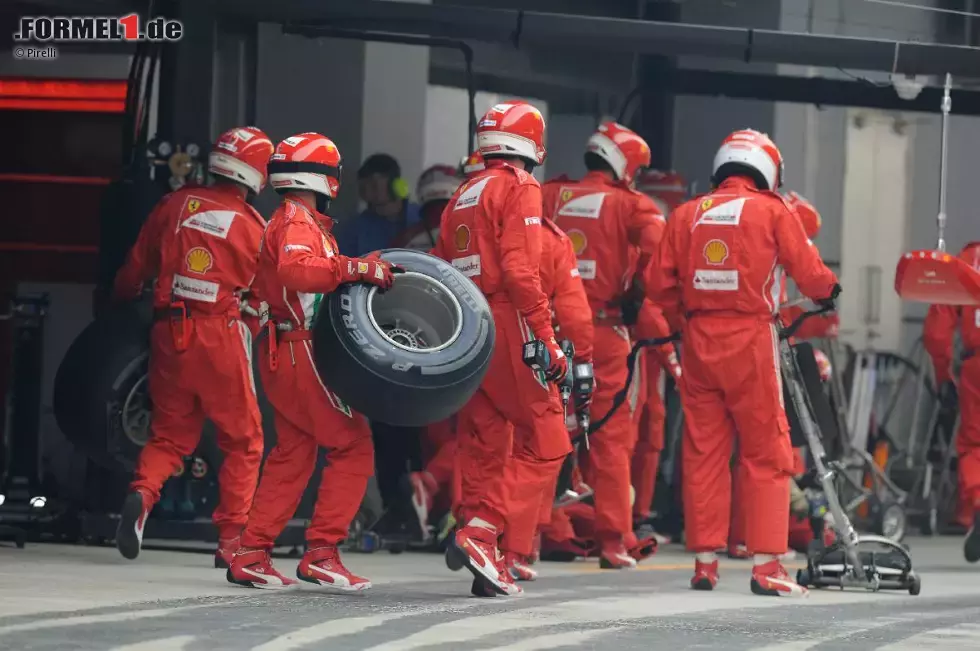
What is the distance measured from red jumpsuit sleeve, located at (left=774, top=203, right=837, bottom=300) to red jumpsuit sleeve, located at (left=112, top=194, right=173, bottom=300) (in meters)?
3.00

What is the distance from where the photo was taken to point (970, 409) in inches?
506

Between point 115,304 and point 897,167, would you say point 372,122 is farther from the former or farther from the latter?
point 897,167

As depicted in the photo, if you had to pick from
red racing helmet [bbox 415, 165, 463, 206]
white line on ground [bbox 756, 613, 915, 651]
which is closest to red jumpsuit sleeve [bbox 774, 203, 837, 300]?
white line on ground [bbox 756, 613, 915, 651]

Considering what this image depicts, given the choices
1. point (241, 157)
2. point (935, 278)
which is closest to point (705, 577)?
point (935, 278)

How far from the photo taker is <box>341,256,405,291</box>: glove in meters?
8.40

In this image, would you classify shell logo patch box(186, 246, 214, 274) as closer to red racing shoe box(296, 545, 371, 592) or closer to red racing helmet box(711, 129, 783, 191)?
red racing shoe box(296, 545, 371, 592)

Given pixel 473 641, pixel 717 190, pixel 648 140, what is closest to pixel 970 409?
pixel 648 140

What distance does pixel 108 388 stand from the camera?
406 inches

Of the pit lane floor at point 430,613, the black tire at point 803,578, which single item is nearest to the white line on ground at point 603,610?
the pit lane floor at point 430,613

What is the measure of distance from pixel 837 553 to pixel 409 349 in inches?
103

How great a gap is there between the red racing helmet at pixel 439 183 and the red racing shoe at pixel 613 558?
2389 mm

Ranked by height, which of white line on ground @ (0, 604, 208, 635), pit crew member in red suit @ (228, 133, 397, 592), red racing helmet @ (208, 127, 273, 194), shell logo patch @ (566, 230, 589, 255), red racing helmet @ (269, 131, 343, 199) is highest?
red racing helmet @ (208, 127, 273, 194)

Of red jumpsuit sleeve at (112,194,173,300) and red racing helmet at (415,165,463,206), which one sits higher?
red racing helmet at (415,165,463,206)

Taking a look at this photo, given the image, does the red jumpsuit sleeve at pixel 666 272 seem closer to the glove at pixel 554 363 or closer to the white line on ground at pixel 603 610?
the glove at pixel 554 363
